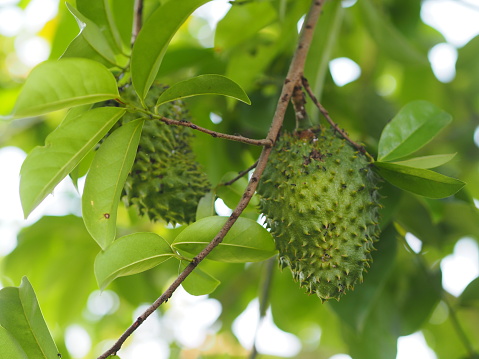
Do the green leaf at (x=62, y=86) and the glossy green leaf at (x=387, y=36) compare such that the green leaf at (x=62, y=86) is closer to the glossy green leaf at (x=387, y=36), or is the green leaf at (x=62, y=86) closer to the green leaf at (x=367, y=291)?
the green leaf at (x=367, y=291)

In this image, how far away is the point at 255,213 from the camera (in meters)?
2.40

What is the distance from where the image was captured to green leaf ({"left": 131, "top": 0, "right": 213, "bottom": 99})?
150cm

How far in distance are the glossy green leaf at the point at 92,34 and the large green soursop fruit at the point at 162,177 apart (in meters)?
0.17

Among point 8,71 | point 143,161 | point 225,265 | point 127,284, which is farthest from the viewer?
point 8,71

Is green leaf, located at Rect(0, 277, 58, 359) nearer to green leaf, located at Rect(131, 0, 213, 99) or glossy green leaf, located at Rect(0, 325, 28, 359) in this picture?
glossy green leaf, located at Rect(0, 325, 28, 359)

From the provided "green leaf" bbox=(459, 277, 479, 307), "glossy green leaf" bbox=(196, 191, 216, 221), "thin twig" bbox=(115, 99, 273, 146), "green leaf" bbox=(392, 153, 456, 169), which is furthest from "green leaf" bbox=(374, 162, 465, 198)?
"green leaf" bbox=(459, 277, 479, 307)

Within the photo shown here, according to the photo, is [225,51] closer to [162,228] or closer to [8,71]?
[162,228]

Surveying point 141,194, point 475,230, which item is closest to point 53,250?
point 141,194

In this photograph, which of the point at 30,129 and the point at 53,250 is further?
the point at 30,129

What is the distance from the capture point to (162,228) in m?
3.47

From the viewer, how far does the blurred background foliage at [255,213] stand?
245 centimetres

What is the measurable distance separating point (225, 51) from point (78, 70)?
1248mm

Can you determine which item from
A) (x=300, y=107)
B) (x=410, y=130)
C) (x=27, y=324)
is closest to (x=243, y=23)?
A: (x=300, y=107)

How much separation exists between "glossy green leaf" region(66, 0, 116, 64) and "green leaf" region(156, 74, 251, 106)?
33 centimetres
